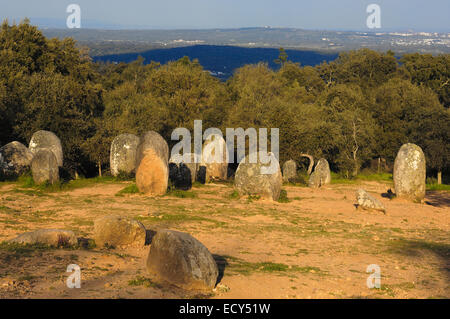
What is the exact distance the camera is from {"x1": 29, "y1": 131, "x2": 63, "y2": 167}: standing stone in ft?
91.7

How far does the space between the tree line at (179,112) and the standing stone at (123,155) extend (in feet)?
8.71

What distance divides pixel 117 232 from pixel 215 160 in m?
17.8

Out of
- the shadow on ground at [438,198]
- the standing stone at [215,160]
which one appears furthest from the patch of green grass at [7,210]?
the shadow on ground at [438,198]

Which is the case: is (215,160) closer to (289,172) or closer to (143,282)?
(289,172)

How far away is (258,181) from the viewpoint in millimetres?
24172

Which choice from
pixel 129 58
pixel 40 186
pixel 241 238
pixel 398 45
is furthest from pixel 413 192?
pixel 129 58

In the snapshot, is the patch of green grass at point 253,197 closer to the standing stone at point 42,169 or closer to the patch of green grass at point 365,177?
the standing stone at point 42,169

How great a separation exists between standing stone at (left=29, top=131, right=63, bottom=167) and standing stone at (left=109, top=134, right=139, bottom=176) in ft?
9.07

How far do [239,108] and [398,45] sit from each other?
95.2 meters

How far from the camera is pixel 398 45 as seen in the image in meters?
125

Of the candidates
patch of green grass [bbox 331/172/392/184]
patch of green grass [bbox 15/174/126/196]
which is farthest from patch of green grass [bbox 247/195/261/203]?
patch of green grass [bbox 331/172/392/184]

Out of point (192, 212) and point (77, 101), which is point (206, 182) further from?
point (77, 101)

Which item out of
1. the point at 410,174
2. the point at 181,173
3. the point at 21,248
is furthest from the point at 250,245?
the point at 410,174

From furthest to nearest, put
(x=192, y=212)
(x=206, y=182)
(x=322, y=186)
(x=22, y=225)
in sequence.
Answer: (x=322, y=186)
(x=206, y=182)
(x=192, y=212)
(x=22, y=225)
